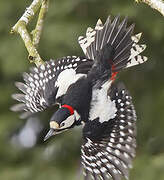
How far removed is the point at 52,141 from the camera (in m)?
8.72

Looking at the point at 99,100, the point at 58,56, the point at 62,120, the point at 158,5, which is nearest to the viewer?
the point at 158,5

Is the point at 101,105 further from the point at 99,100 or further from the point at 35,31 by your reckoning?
the point at 35,31

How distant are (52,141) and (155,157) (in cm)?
174

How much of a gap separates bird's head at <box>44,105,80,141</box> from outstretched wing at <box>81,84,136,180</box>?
19 cm

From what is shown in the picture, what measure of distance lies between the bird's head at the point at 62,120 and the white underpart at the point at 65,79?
0.25m

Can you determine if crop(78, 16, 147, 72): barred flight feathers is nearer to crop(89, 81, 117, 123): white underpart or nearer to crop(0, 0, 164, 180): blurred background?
crop(89, 81, 117, 123): white underpart

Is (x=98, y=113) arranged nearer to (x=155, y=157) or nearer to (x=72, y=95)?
(x=72, y=95)

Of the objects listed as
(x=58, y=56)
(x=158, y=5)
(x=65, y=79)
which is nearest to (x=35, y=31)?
(x=65, y=79)

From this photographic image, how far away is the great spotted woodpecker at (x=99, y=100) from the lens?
5.70 m

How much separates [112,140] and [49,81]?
0.73m

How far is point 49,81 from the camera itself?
20.0 ft

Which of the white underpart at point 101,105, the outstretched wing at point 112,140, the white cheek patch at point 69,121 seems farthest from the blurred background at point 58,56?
the white cheek patch at point 69,121

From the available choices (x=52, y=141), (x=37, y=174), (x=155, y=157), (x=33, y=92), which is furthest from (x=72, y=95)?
(x=52, y=141)

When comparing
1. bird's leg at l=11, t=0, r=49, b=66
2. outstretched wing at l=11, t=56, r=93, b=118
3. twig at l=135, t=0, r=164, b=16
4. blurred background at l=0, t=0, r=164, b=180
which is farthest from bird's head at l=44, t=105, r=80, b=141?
blurred background at l=0, t=0, r=164, b=180
